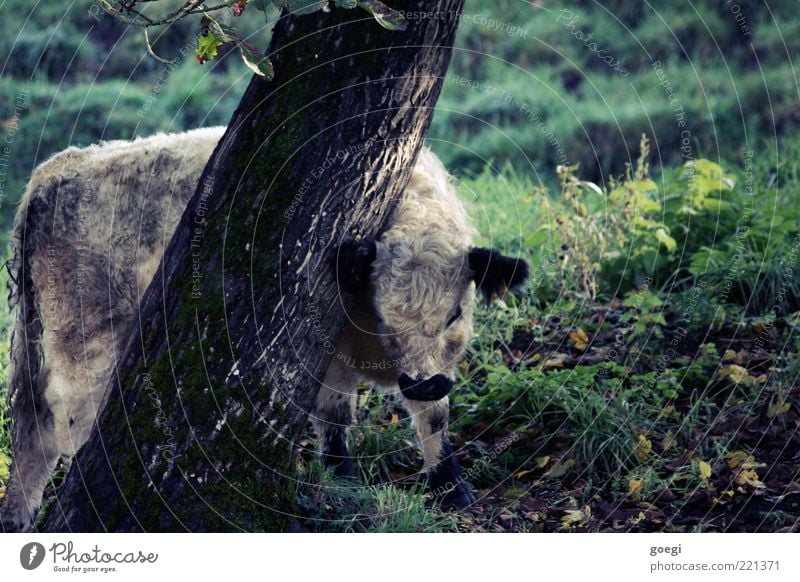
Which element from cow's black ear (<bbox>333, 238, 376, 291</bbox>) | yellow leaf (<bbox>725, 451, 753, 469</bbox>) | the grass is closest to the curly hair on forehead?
cow's black ear (<bbox>333, 238, 376, 291</bbox>)

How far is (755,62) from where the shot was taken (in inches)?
456

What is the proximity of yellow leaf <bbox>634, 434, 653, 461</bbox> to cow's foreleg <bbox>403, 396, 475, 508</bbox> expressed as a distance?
94 centimetres

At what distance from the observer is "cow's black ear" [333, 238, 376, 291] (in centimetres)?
472

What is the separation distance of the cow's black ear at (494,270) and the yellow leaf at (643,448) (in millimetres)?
1129

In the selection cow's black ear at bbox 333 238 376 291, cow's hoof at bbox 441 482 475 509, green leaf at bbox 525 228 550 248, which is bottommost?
cow's hoof at bbox 441 482 475 509

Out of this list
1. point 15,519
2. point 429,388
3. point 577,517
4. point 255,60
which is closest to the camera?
point 255,60

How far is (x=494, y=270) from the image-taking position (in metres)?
5.21

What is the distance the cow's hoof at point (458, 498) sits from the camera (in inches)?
219

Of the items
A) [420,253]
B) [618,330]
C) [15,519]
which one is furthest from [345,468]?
[618,330]

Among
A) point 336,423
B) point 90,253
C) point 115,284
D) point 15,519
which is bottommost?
point 15,519

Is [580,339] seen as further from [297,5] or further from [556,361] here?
[297,5]

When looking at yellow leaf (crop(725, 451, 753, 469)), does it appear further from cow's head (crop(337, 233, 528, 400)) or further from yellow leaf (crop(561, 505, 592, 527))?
cow's head (crop(337, 233, 528, 400))

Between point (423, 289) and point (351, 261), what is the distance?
468mm
